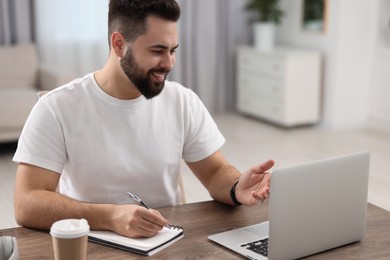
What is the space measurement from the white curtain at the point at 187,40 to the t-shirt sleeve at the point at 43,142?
3798 millimetres

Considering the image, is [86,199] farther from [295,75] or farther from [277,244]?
[295,75]

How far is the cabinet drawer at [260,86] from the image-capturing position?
5.37 meters

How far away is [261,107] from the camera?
563cm

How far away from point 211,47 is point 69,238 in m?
4.96

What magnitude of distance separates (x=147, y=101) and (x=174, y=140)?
14 cm

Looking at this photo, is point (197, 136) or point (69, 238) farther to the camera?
point (197, 136)

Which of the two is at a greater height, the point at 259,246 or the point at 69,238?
the point at 69,238

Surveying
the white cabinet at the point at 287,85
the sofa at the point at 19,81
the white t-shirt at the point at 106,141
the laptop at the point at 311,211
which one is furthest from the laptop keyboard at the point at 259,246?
the white cabinet at the point at 287,85

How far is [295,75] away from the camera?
5.29 meters

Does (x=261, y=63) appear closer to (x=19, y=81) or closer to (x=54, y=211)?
(x=19, y=81)

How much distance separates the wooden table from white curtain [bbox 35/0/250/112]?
3.99m

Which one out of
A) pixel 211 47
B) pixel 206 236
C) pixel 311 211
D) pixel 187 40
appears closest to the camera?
pixel 311 211

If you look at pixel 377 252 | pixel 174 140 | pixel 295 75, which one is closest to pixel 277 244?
pixel 377 252

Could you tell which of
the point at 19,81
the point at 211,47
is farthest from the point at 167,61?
the point at 211,47
